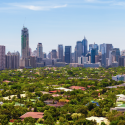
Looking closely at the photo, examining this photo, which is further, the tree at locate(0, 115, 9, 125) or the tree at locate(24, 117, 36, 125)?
the tree at locate(24, 117, 36, 125)

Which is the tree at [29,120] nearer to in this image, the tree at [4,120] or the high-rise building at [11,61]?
the tree at [4,120]

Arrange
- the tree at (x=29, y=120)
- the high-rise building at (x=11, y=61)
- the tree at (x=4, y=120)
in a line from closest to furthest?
the tree at (x=4, y=120), the tree at (x=29, y=120), the high-rise building at (x=11, y=61)

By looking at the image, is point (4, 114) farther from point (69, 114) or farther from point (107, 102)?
point (107, 102)

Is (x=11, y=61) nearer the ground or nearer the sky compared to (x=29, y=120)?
nearer the sky

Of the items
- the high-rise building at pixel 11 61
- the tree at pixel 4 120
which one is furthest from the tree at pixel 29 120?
the high-rise building at pixel 11 61

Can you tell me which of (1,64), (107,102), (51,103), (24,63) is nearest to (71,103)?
(51,103)

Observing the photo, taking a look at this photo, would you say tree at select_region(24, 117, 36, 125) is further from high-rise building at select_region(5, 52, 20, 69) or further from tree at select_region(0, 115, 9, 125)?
high-rise building at select_region(5, 52, 20, 69)

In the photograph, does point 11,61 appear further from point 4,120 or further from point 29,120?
point 29,120

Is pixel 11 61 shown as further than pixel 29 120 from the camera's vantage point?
Yes

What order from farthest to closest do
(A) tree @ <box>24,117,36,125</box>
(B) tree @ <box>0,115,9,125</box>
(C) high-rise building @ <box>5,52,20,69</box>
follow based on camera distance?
(C) high-rise building @ <box>5,52,20,69</box> < (A) tree @ <box>24,117,36,125</box> < (B) tree @ <box>0,115,9,125</box>

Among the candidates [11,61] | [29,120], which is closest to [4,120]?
[29,120]

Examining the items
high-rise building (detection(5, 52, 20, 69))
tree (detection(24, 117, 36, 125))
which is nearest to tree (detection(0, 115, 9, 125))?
tree (detection(24, 117, 36, 125))
